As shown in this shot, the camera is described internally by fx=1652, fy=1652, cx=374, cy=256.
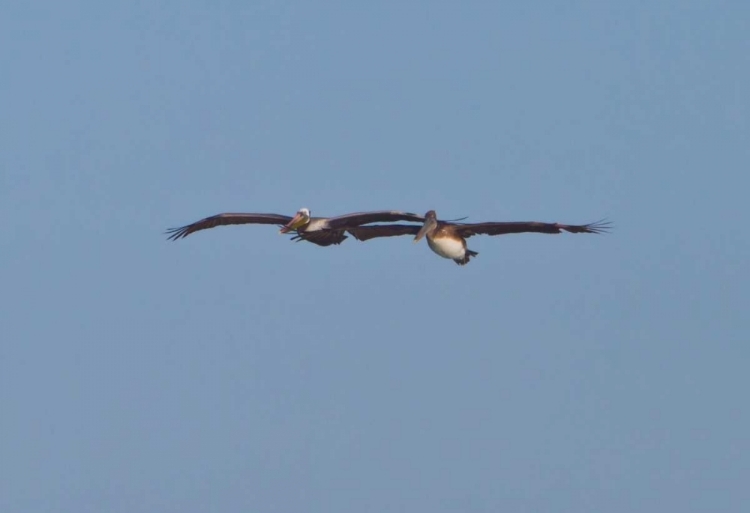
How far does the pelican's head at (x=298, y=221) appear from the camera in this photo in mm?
32875

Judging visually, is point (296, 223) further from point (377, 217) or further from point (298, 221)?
point (377, 217)

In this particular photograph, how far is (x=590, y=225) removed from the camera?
3042 centimetres

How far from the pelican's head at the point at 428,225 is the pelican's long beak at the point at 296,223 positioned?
2.60 meters

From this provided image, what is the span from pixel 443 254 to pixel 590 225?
320 centimetres

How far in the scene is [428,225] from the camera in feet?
104

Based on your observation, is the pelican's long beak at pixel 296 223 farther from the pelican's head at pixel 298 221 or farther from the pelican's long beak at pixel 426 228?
the pelican's long beak at pixel 426 228

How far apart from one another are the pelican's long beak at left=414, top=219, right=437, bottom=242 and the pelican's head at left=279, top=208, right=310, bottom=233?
255 centimetres

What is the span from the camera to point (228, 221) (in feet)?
110

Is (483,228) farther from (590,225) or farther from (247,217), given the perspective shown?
(247,217)

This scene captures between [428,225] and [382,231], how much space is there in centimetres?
200

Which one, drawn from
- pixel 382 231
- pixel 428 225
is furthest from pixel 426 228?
pixel 382 231

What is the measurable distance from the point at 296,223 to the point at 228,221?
59.1 inches

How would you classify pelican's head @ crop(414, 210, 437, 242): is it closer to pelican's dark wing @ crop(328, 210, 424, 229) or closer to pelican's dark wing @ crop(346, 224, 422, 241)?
pelican's dark wing @ crop(328, 210, 424, 229)

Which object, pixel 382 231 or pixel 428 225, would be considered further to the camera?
pixel 382 231
